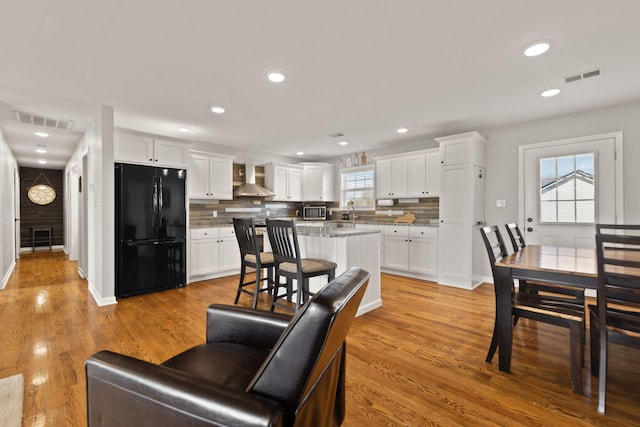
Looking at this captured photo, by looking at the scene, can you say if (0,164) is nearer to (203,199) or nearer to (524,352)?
(203,199)

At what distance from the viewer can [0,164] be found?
415 centimetres

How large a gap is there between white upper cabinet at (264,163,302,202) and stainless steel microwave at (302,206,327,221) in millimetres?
328

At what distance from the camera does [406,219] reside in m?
5.41

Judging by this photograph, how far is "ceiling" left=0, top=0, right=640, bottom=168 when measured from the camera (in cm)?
189

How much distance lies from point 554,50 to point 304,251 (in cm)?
291

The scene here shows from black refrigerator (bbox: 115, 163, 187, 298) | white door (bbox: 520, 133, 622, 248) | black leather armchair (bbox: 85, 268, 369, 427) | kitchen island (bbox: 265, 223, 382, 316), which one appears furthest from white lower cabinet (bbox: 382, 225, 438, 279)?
black leather armchair (bbox: 85, 268, 369, 427)

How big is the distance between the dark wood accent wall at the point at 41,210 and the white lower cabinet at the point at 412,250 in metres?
9.01

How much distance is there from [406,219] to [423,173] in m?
0.89

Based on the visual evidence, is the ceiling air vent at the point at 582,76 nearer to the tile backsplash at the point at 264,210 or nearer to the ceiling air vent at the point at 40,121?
the tile backsplash at the point at 264,210

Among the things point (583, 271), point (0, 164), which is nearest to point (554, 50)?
point (583, 271)

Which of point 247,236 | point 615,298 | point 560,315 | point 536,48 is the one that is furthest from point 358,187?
point 615,298

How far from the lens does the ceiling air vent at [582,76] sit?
2.71 meters

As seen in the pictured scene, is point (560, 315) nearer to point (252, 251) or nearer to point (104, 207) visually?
point (252, 251)

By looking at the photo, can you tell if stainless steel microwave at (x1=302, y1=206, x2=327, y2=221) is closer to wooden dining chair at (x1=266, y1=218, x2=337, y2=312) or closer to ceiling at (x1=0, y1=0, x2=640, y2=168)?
ceiling at (x1=0, y1=0, x2=640, y2=168)
